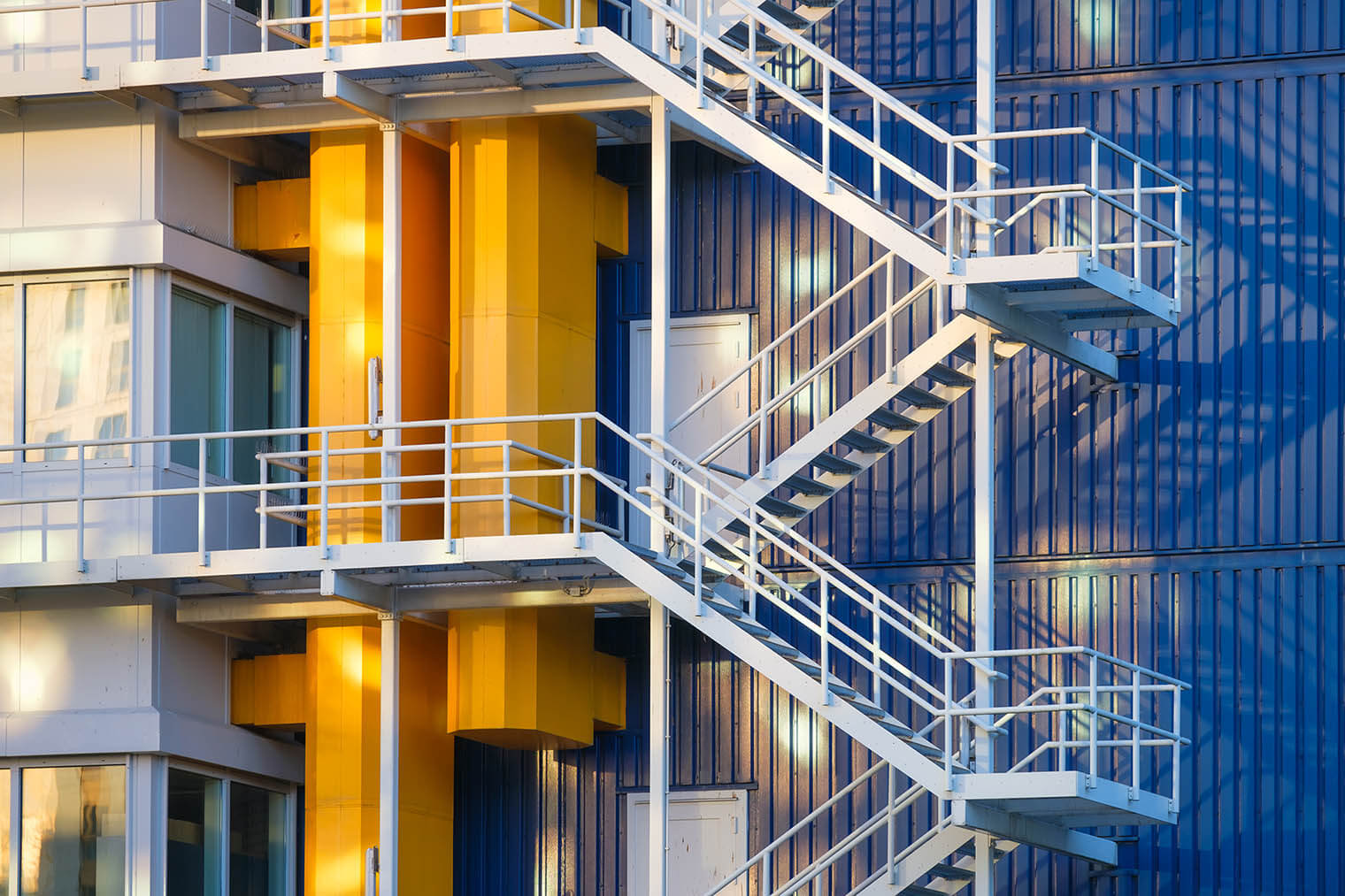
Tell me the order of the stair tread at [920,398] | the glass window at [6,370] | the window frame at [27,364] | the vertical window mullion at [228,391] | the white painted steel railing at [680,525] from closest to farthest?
1. the white painted steel railing at [680,525]
2. the stair tread at [920,398]
3. the window frame at [27,364]
4. the glass window at [6,370]
5. the vertical window mullion at [228,391]

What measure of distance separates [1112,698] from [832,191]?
6.15 meters

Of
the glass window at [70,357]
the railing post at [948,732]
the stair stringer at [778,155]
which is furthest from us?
the glass window at [70,357]

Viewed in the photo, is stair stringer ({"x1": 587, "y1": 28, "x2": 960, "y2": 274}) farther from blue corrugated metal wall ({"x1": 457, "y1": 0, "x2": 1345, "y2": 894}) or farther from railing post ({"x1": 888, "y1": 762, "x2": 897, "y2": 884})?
railing post ({"x1": 888, "y1": 762, "x2": 897, "y2": 884})

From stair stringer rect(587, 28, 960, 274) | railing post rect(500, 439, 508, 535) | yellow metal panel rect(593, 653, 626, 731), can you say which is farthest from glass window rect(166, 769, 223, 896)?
stair stringer rect(587, 28, 960, 274)

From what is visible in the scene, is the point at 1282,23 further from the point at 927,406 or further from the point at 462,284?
the point at 462,284

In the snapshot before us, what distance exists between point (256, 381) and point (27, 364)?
8.93 ft

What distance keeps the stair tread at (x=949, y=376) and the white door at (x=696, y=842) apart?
503 centimetres

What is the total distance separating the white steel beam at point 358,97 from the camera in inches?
1043

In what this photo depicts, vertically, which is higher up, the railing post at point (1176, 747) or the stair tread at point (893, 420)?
the stair tread at point (893, 420)

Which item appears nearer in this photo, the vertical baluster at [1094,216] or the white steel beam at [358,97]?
the vertical baluster at [1094,216]

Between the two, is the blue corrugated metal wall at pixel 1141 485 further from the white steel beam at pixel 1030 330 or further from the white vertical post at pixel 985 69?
the white vertical post at pixel 985 69

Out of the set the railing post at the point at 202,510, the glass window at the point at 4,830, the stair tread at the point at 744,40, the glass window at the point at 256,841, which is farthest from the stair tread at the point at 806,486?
the glass window at the point at 4,830

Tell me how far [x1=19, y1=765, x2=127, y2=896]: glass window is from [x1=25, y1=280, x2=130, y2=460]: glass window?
11.4ft

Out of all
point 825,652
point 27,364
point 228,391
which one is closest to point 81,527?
point 27,364
